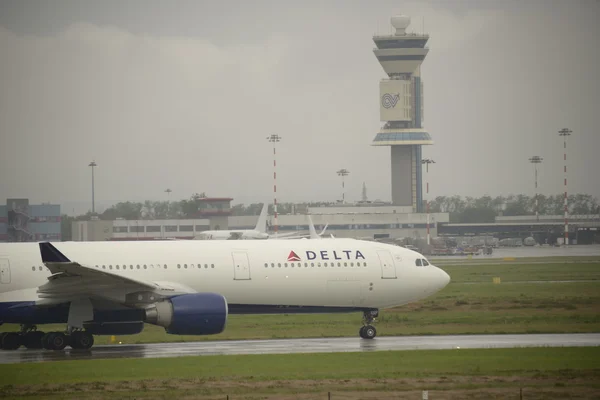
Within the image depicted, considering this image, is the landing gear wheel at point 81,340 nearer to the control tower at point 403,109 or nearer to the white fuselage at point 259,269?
the white fuselage at point 259,269

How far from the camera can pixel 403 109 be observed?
573 ft

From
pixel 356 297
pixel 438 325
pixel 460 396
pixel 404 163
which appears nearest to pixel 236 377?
pixel 460 396

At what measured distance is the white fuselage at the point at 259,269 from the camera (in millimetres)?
32719

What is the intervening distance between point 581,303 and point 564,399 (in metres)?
23.5

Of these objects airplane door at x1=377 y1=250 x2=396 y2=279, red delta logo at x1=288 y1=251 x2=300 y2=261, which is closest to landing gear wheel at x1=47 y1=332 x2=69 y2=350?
red delta logo at x1=288 y1=251 x2=300 y2=261

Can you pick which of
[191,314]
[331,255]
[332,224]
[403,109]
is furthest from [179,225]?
[191,314]

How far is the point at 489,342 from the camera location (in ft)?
104

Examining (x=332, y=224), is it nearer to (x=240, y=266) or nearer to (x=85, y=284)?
(x=240, y=266)

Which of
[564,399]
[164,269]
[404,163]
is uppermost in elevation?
[404,163]

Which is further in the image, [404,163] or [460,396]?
[404,163]

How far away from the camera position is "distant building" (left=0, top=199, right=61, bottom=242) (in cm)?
11281

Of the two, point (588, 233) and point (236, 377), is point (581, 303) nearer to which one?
point (236, 377)

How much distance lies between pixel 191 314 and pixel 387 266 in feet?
25.8

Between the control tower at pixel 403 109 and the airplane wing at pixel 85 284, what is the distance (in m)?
140
